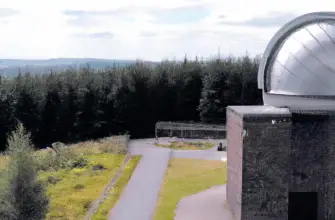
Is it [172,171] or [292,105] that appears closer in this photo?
[292,105]

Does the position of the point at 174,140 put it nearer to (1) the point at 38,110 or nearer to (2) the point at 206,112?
(2) the point at 206,112

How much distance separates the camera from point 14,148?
53.2ft

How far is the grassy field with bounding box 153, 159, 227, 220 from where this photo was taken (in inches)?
852

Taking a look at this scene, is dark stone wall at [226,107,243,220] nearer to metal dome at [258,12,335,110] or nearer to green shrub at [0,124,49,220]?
metal dome at [258,12,335,110]

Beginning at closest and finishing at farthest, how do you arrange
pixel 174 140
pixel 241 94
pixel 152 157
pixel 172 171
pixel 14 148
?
1. pixel 14 148
2. pixel 172 171
3. pixel 152 157
4. pixel 174 140
5. pixel 241 94

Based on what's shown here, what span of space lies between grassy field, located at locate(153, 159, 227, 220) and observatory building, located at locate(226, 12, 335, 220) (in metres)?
3.36

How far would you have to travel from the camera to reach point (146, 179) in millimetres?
26578

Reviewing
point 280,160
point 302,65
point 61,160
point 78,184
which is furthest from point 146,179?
point 302,65

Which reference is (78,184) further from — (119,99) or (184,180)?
(119,99)

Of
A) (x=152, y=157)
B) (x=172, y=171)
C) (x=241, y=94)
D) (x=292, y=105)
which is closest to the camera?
(x=292, y=105)

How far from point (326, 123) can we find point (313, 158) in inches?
58.7

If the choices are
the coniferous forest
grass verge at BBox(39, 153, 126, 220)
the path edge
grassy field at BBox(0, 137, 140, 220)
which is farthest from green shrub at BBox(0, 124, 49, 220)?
the coniferous forest

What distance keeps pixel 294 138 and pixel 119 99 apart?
29.8 meters

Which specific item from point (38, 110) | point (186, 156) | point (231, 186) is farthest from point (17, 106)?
point (231, 186)
